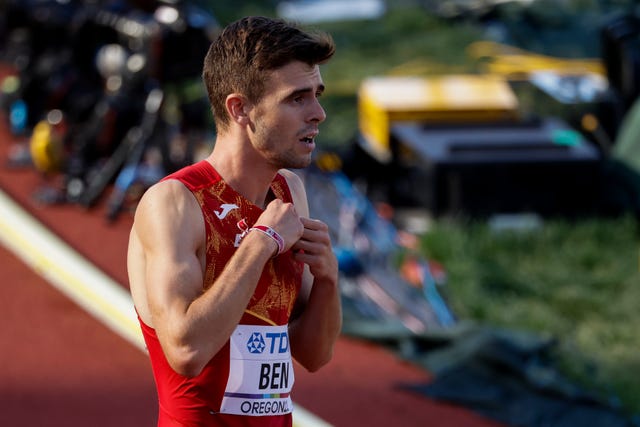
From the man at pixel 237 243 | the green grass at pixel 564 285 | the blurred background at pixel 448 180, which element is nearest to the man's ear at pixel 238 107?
the man at pixel 237 243

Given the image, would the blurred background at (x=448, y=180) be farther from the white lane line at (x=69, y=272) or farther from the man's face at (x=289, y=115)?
the man's face at (x=289, y=115)

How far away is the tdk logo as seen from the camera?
2596 mm

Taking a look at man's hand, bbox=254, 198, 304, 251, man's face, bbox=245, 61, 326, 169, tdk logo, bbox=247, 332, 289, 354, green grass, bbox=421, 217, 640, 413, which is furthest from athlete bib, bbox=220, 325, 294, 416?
green grass, bbox=421, 217, 640, 413

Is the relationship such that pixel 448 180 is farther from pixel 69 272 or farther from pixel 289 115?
pixel 289 115

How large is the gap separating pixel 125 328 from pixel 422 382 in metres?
1.76

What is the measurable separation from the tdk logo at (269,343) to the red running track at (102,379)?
3287mm

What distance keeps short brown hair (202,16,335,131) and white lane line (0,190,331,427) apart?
11.9 feet

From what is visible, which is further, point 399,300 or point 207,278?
point 399,300

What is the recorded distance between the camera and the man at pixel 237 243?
2.41m

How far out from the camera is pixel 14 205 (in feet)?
30.1

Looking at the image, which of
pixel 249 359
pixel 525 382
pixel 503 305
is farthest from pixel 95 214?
pixel 249 359

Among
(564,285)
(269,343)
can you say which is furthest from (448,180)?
(269,343)

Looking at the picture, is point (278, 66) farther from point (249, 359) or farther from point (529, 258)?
point (529, 258)

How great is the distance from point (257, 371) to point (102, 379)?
3.91 m
